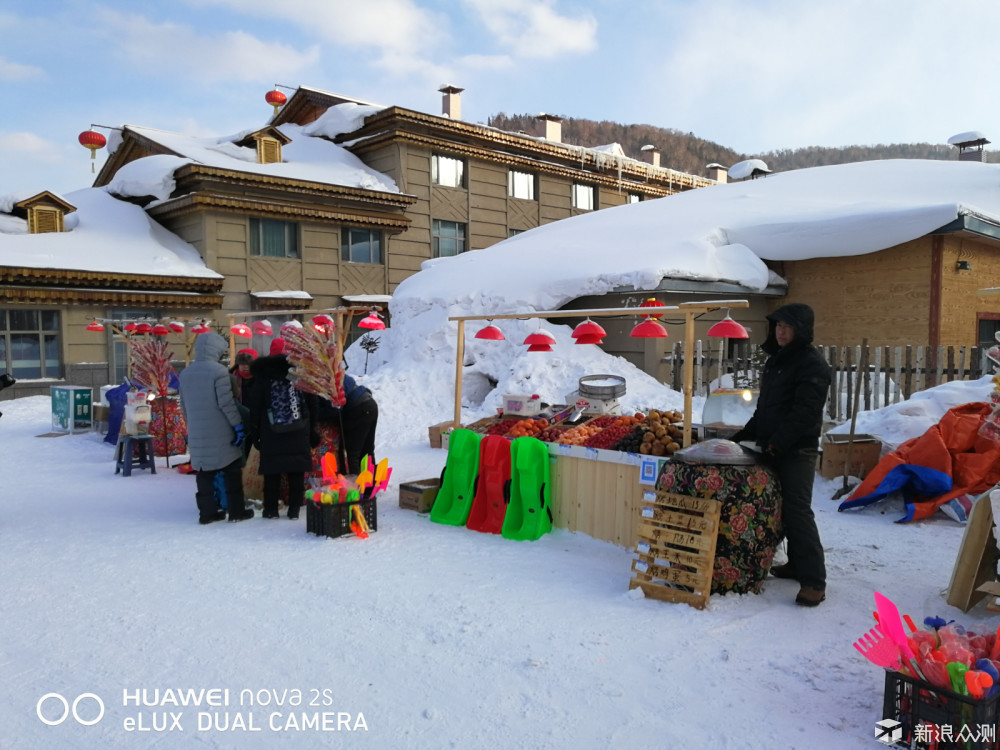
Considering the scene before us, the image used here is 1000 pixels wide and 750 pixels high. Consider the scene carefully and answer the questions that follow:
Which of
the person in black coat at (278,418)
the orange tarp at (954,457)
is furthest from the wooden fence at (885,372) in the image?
the person in black coat at (278,418)

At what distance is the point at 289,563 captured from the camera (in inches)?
248

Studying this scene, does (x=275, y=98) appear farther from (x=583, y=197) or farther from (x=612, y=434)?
(x=612, y=434)

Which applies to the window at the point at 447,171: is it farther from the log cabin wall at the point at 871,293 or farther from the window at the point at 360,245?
the log cabin wall at the point at 871,293

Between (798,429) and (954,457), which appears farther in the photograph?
(954,457)

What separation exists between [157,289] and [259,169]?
5.31 meters

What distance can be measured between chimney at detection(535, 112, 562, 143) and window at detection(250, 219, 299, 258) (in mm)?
14738

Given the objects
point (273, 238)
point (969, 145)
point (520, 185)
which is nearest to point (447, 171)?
point (520, 185)

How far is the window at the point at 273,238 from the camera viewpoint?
23078mm

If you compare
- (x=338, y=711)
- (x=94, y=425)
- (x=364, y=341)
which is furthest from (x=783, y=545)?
(x=364, y=341)

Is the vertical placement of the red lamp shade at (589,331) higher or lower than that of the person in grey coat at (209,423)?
higher

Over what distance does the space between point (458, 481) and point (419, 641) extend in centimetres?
317

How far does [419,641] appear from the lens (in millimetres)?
4652

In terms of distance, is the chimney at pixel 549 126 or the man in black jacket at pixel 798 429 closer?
the man in black jacket at pixel 798 429

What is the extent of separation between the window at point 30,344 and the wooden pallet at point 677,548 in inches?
767
